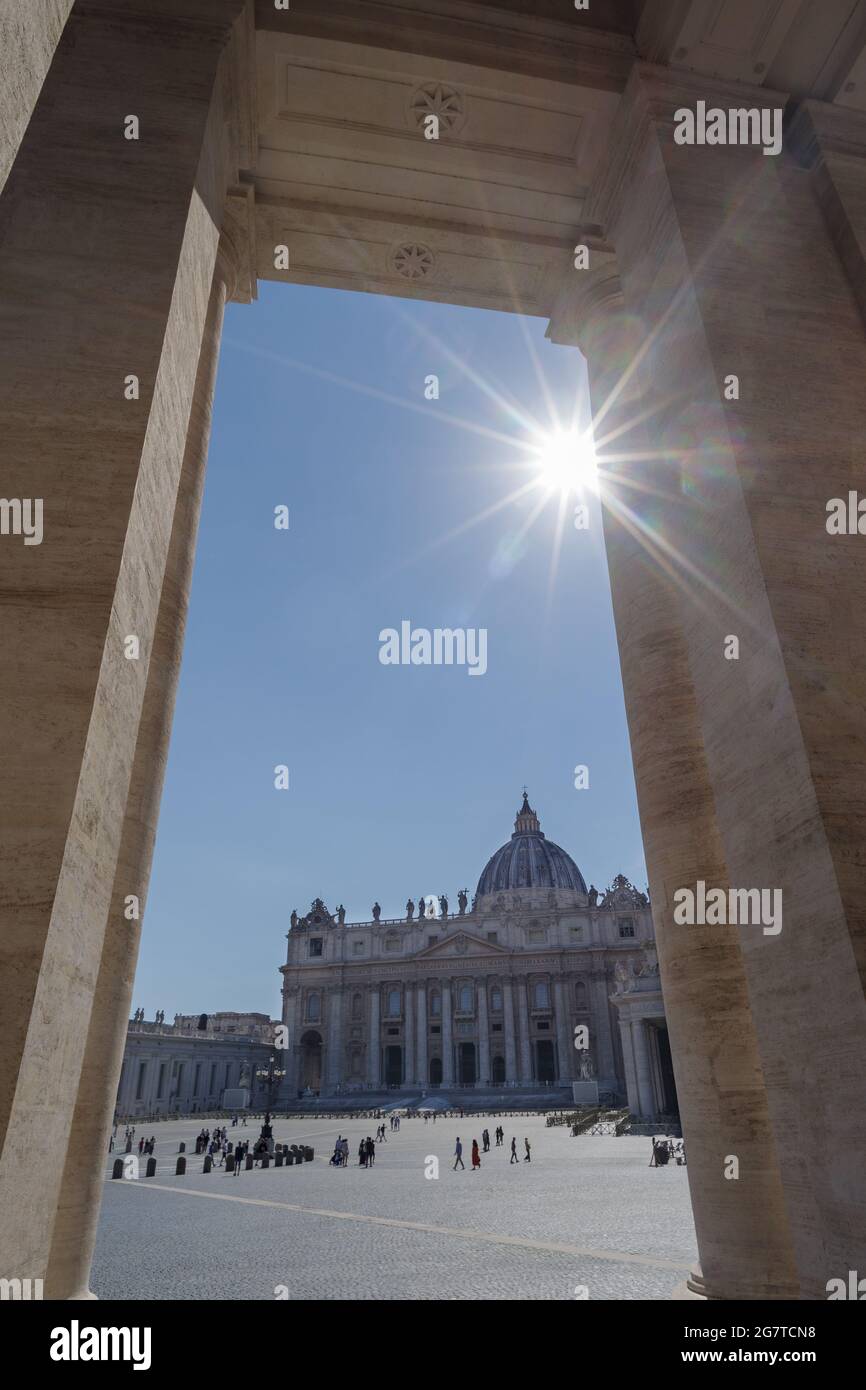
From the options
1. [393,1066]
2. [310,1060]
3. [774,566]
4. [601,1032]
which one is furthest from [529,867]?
[774,566]

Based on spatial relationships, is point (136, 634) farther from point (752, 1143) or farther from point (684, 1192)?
point (684, 1192)

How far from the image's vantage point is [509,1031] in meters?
96.6

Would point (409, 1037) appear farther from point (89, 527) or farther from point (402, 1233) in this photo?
point (89, 527)

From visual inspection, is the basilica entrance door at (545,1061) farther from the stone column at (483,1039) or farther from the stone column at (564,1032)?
the stone column at (483,1039)

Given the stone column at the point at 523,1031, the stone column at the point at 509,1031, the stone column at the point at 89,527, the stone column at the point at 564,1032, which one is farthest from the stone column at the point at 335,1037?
the stone column at the point at 89,527

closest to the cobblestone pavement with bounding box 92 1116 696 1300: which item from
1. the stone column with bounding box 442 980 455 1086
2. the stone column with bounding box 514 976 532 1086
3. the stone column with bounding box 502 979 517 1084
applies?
the stone column with bounding box 514 976 532 1086

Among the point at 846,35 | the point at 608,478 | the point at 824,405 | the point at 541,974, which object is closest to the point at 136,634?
the point at 824,405

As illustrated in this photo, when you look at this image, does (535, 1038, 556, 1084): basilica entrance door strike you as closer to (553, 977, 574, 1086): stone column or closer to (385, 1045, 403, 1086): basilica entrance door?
(553, 977, 574, 1086): stone column

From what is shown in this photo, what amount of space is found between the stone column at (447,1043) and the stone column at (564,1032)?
12670 mm

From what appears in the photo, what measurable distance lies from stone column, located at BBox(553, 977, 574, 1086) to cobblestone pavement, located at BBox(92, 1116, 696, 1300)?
7172 cm

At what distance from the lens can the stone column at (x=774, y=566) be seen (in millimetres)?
4477

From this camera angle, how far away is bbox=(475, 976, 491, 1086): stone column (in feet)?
312

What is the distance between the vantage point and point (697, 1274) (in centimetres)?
621

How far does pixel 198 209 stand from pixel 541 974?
101 m
